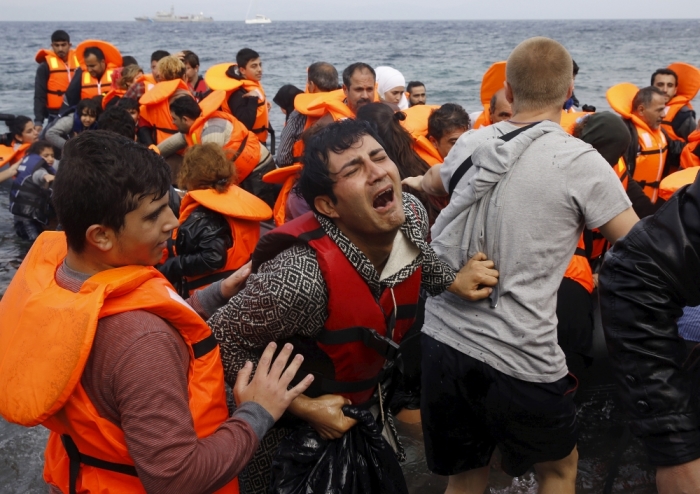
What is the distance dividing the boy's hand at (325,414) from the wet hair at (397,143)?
→ 1862 millimetres

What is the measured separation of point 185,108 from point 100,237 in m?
4.55

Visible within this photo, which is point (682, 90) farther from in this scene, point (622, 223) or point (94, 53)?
point (94, 53)

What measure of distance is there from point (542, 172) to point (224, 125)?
161 inches

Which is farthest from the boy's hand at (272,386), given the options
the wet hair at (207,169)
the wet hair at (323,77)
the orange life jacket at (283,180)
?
the wet hair at (323,77)

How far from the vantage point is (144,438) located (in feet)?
5.04

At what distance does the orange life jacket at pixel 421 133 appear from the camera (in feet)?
13.8

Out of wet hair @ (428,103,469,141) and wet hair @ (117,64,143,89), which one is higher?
wet hair @ (428,103,469,141)

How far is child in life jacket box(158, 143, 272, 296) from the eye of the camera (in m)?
3.91

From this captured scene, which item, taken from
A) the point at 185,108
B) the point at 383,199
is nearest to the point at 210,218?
the point at 383,199

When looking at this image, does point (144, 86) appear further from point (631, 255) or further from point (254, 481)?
point (631, 255)

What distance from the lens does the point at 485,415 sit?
8.06 ft

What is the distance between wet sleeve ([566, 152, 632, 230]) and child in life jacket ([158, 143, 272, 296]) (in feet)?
7.16

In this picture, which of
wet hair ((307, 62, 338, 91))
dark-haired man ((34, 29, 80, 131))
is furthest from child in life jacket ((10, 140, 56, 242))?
dark-haired man ((34, 29, 80, 131))

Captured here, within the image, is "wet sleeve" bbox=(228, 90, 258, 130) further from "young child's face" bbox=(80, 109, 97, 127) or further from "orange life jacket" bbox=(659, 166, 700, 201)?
"orange life jacket" bbox=(659, 166, 700, 201)
